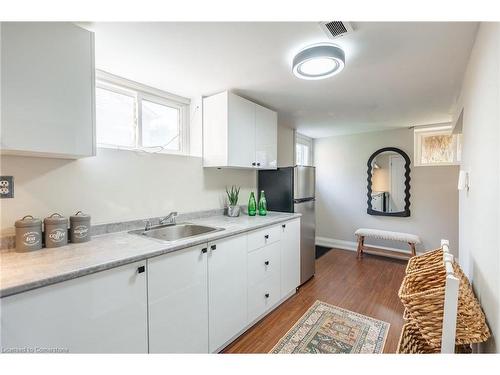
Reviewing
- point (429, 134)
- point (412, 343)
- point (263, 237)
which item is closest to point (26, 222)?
point (263, 237)

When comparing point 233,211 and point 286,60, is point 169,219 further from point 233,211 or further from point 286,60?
point 286,60

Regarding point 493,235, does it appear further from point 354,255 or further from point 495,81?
point 354,255

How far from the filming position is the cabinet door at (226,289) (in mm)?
1578

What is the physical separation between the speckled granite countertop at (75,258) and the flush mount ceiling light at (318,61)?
4.35 ft

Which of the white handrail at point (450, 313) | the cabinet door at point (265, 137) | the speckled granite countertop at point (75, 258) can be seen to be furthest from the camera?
the cabinet door at point (265, 137)

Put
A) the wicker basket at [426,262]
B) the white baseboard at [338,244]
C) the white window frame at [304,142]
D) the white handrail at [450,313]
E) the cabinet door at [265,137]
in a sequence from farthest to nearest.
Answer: the white baseboard at [338,244], the white window frame at [304,142], the cabinet door at [265,137], the wicker basket at [426,262], the white handrail at [450,313]

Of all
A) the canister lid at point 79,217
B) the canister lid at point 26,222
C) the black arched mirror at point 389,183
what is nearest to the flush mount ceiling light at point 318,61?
the canister lid at point 79,217

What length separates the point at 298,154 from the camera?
170 inches

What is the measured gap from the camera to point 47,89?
3.69ft

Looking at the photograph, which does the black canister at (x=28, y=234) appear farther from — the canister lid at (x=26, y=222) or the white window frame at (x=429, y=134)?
the white window frame at (x=429, y=134)

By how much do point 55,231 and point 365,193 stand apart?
432 cm

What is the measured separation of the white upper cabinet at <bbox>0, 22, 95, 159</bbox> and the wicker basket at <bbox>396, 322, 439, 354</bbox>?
1.94 metres

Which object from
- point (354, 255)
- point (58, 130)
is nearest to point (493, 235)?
point (58, 130)

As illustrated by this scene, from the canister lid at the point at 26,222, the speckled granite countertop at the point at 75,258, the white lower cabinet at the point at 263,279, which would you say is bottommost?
the white lower cabinet at the point at 263,279
